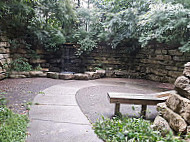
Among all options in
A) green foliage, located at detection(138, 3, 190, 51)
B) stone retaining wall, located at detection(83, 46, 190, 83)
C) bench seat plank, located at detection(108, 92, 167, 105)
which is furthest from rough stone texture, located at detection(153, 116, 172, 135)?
stone retaining wall, located at detection(83, 46, 190, 83)

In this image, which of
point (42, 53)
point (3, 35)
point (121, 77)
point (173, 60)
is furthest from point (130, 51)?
point (3, 35)

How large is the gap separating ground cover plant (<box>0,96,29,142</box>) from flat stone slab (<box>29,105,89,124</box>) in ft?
0.88

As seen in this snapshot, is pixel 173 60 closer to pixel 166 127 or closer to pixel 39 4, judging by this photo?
pixel 166 127

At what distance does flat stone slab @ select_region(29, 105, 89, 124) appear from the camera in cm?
228

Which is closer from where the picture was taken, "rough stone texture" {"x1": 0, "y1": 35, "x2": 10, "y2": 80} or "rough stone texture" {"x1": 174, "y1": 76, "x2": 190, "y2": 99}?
"rough stone texture" {"x1": 174, "y1": 76, "x2": 190, "y2": 99}

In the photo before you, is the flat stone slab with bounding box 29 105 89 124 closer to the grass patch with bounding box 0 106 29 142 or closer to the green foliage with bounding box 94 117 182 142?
the grass patch with bounding box 0 106 29 142

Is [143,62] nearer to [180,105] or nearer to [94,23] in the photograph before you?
[94,23]

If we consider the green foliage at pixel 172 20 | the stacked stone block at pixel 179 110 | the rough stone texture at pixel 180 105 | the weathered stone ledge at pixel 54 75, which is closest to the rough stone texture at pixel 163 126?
the stacked stone block at pixel 179 110

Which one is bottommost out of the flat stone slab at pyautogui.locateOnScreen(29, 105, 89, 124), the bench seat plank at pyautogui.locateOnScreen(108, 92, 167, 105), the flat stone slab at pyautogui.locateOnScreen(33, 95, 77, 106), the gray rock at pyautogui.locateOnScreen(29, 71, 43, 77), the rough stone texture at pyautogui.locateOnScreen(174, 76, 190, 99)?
the flat stone slab at pyautogui.locateOnScreen(29, 105, 89, 124)

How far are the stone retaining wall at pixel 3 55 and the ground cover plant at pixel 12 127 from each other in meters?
3.38

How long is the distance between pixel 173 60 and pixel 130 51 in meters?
2.13

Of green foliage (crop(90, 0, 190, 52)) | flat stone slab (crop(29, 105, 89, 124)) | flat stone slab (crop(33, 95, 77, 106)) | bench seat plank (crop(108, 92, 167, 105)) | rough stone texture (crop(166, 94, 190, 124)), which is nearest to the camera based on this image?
rough stone texture (crop(166, 94, 190, 124))

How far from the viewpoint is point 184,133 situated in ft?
5.58

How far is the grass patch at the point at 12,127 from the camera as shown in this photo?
1638 millimetres
